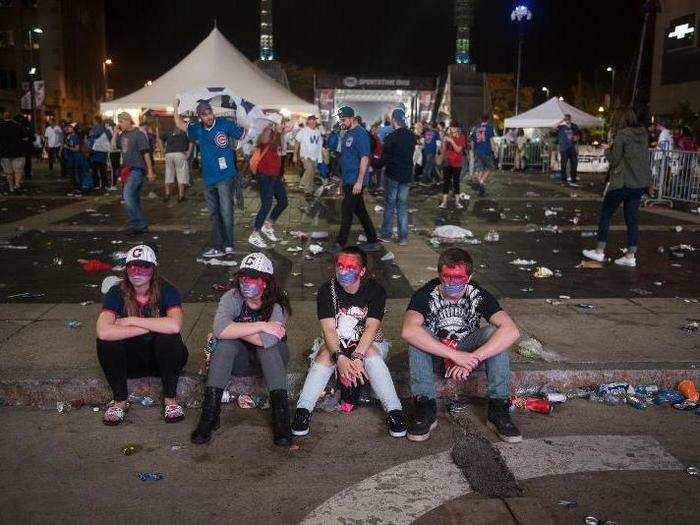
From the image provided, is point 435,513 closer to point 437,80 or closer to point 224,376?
point 224,376

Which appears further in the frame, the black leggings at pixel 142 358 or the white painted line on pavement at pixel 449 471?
the black leggings at pixel 142 358

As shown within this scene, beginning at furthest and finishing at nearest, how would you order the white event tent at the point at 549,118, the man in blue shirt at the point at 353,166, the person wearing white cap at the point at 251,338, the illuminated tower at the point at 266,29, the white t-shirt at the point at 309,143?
the illuminated tower at the point at 266,29 → the white event tent at the point at 549,118 → the white t-shirt at the point at 309,143 → the man in blue shirt at the point at 353,166 → the person wearing white cap at the point at 251,338

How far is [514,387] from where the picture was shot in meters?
4.92

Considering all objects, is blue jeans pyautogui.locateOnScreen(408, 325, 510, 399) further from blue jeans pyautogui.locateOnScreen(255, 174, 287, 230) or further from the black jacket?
blue jeans pyautogui.locateOnScreen(255, 174, 287, 230)

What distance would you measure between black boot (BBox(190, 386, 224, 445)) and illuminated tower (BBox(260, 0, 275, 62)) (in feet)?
230

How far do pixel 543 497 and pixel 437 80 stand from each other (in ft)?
173

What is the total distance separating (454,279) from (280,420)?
139cm

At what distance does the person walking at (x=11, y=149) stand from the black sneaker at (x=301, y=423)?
14.5 m

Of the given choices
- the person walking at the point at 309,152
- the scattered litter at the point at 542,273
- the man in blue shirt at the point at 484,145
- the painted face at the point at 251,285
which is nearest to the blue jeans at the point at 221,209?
the scattered litter at the point at 542,273

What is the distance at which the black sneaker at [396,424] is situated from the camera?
4.24m

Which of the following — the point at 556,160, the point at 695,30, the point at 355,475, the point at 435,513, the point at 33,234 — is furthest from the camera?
the point at 695,30

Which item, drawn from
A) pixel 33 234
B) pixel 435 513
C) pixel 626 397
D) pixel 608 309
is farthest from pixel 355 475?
pixel 33 234

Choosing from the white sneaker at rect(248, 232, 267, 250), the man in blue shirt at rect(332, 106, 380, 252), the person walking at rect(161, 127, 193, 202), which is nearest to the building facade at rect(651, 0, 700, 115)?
the person walking at rect(161, 127, 193, 202)

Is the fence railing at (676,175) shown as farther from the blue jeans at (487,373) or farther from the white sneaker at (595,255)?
the blue jeans at (487,373)
